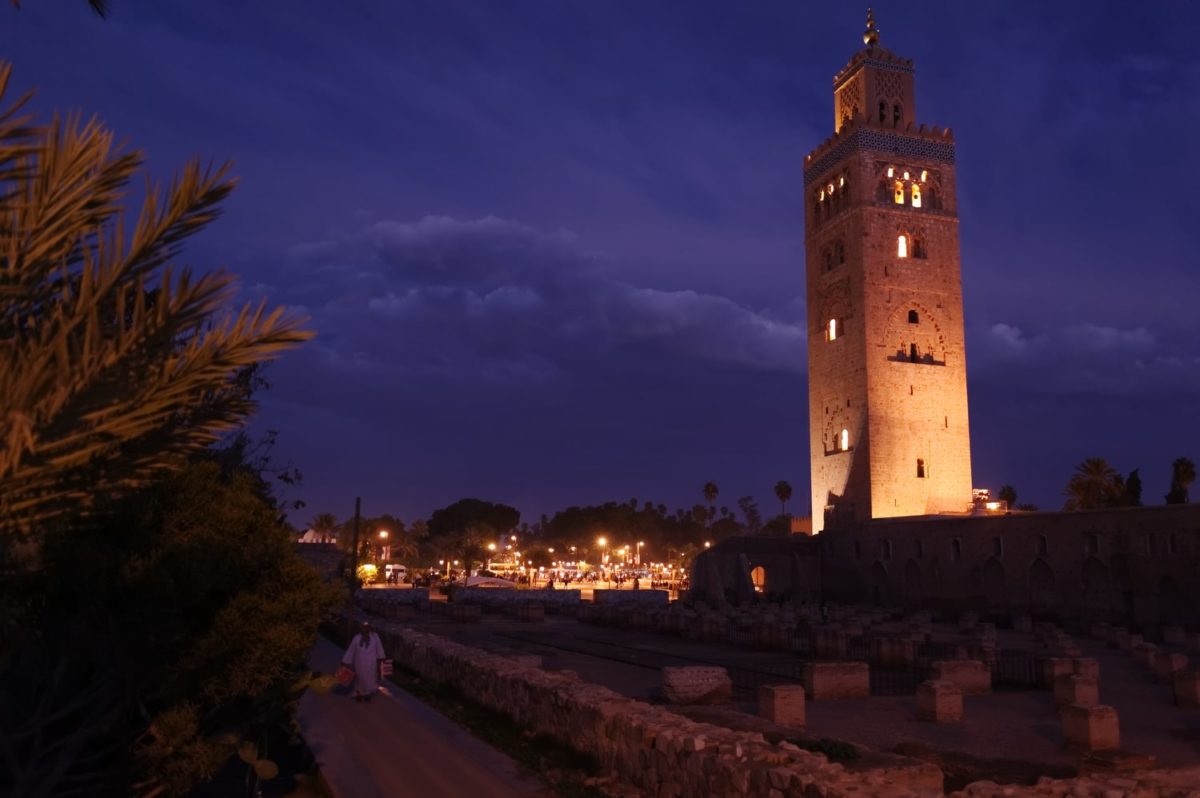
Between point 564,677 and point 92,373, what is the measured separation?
900 cm

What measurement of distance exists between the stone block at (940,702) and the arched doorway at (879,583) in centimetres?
3001

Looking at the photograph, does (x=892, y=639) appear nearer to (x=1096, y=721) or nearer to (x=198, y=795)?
(x=1096, y=721)

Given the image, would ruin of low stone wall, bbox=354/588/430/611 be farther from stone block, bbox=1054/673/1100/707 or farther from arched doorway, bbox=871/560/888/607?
stone block, bbox=1054/673/1100/707

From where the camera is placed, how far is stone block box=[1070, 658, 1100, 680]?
1580 centimetres

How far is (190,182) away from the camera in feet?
10.1

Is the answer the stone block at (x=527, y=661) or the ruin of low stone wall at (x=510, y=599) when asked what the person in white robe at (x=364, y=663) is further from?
the ruin of low stone wall at (x=510, y=599)

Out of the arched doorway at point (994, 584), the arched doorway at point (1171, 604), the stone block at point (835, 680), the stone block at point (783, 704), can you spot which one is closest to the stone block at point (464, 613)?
the stone block at point (835, 680)

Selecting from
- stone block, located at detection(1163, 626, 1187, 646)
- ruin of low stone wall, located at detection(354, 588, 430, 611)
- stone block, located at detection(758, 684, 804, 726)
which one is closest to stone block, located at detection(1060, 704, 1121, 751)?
stone block, located at detection(758, 684, 804, 726)

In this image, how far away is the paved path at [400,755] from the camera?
303 inches

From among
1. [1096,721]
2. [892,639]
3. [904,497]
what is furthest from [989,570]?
[1096,721]

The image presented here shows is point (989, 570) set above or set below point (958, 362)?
below

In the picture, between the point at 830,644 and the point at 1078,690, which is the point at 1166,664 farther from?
the point at 830,644

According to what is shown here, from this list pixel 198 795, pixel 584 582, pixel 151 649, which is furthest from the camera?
pixel 584 582

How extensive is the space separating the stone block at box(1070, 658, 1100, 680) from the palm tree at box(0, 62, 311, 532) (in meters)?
16.3
